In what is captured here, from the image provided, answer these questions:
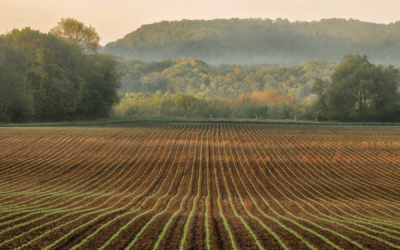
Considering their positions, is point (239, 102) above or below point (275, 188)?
above

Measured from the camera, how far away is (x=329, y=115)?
69.6m

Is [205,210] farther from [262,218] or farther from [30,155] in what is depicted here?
[30,155]

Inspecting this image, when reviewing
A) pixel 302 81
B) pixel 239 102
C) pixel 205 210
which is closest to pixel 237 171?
pixel 205 210

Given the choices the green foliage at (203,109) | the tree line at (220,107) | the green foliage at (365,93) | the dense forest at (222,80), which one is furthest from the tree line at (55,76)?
the dense forest at (222,80)

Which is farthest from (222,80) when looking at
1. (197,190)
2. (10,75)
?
(197,190)

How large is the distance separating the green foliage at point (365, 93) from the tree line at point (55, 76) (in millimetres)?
45107

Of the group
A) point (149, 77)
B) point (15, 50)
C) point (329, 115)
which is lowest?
point (329, 115)

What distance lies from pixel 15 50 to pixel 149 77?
13364 centimetres

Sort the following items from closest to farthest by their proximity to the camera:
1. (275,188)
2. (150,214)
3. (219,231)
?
(219,231), (150,214), (275,188)

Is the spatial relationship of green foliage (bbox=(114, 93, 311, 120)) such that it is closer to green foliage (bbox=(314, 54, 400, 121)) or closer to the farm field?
green foliage (bbox=(314, 54, 400, 121))

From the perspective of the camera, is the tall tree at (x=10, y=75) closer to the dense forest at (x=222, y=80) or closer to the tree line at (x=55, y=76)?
the tree line at (x=55, y=76)

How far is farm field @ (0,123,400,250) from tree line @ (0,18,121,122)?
1583 centimetres

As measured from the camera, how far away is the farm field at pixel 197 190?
31.2 ft

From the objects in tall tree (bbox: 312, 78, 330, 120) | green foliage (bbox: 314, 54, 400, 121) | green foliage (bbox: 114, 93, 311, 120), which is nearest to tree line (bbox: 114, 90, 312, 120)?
green foliage (bbox: 114, 93, 311, 120)
